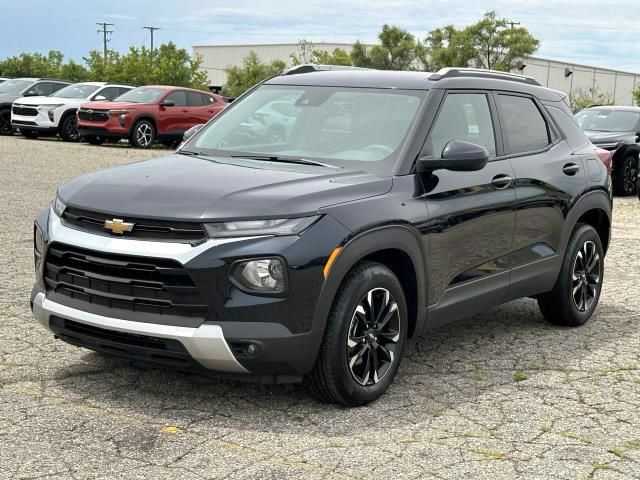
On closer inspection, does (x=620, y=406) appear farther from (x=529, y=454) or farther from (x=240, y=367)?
(x=240, y=367)

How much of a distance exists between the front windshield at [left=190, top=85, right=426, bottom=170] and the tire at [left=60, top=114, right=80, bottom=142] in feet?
70.3

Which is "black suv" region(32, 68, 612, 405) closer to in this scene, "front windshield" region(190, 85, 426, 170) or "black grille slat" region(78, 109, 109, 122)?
"front windshield" region(190, 85, 426, 170)

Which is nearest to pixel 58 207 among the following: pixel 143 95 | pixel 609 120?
pixel 609 120

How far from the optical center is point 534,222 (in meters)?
6.32

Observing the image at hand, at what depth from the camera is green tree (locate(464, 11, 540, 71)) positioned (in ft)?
217

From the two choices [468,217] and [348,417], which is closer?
[348,417]

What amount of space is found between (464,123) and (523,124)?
791 millimetres

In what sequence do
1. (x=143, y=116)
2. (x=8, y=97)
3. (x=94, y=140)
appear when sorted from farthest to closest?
1. (x=8, y=97)
2. (x=94, y=140)
3. (x=143, y=116)

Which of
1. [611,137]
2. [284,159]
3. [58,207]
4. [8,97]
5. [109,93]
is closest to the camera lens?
[58,207]

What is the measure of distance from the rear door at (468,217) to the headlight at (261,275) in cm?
114

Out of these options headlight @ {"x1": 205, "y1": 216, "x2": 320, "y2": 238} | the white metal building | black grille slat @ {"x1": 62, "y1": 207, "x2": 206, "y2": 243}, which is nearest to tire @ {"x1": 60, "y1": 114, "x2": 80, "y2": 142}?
black grille slat @ {"x1": 62, "y1": 207, "x2": 206, "y2": 243}

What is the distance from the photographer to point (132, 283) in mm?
4551

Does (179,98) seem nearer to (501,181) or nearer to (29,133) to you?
(29,133)

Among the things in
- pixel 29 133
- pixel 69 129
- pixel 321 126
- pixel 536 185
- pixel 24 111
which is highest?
pixel 321 126
